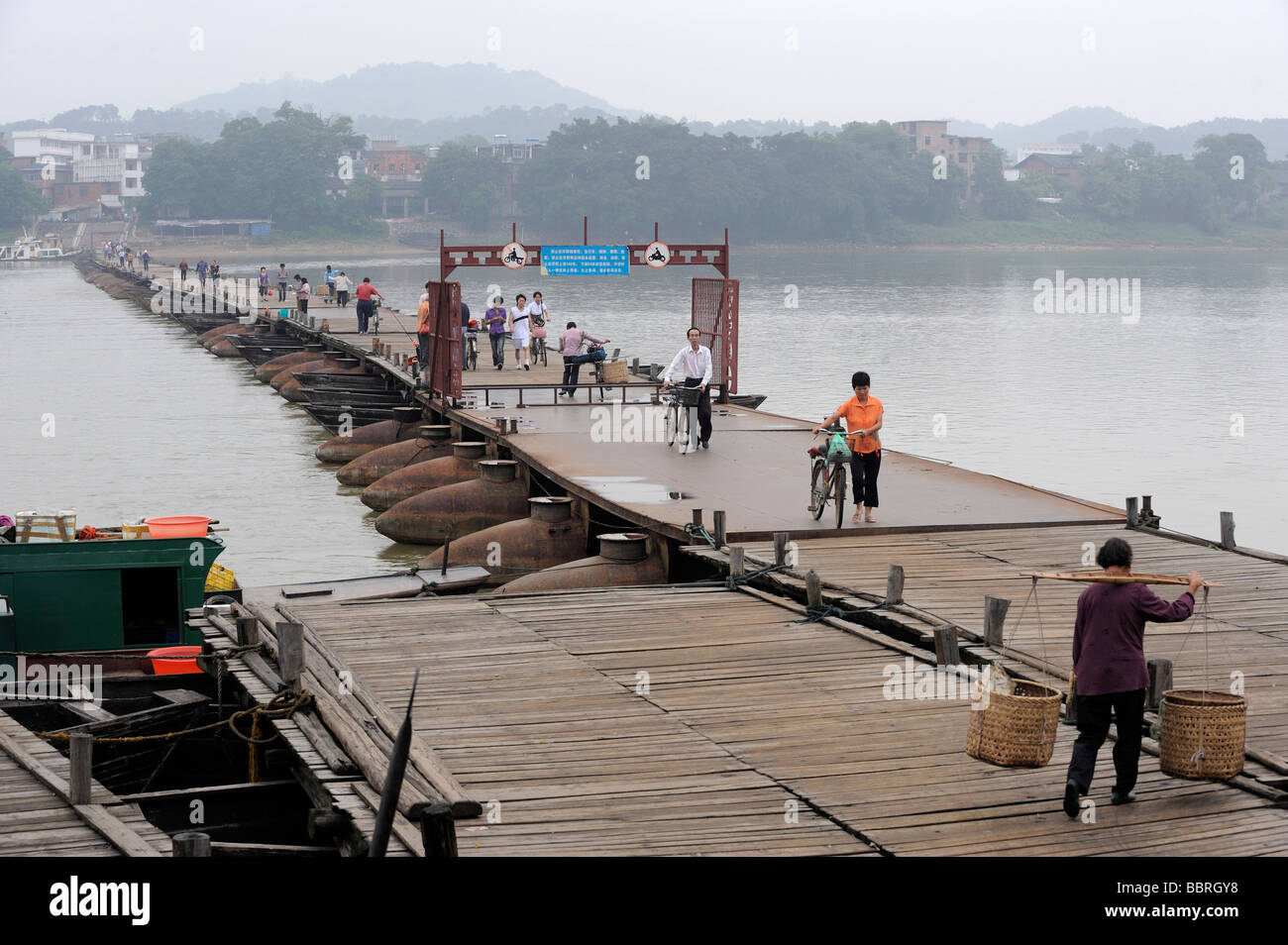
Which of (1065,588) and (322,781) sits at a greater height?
(1065,588)

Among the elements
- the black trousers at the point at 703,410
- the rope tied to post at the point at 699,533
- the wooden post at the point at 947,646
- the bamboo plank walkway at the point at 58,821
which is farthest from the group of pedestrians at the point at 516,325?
the bamboo plank walkway at the point at 58,821

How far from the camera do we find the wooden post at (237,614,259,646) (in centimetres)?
1316

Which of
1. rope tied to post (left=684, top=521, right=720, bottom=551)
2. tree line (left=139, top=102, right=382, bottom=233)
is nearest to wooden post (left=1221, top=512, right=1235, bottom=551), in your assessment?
rope tied to post (left=684, top=521, right=720, bottom=551)

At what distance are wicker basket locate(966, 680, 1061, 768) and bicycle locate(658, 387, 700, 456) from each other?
48.0 ft

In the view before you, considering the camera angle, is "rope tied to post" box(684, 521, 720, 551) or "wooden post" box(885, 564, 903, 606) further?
"rope tied to post" box(684, 521, 720, 551)

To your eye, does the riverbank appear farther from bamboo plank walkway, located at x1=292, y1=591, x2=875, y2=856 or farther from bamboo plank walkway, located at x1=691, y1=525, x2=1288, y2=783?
bamboo plank walkway, located at x1=292, y1=591, x2=875, y2=856

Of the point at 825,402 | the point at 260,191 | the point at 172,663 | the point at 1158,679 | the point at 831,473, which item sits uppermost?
the point at 260,191

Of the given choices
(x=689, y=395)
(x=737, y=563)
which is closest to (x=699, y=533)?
(x=737, y=563)

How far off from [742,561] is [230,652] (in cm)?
537

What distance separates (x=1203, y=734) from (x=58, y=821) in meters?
7.02

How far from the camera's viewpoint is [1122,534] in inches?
691

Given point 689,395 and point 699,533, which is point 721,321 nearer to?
point 689,395

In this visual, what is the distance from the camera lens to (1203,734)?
927 cm
